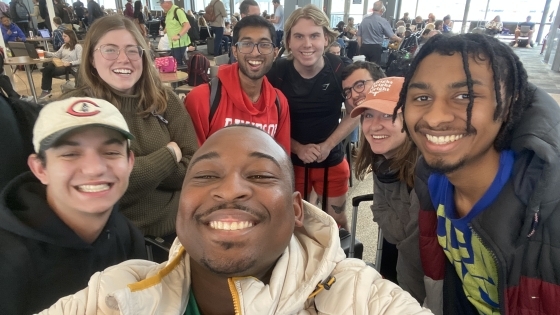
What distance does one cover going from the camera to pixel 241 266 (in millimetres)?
953

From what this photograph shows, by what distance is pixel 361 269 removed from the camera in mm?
1056

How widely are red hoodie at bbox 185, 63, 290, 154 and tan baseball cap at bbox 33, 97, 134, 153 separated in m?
0.83

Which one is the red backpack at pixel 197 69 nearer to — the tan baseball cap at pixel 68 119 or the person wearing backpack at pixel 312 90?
the person wearing backpack at pixel 312 90

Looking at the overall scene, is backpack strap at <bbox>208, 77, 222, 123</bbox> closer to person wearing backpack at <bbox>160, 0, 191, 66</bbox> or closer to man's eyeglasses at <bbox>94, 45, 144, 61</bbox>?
man's eyeglasses at <bbox>94, 45, 144, 61</bbox>

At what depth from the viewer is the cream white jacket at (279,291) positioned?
96cm

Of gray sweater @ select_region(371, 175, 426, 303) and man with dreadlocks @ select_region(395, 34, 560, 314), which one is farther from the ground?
man with dreadlocks @ select_region(395, 34, 560, 314)

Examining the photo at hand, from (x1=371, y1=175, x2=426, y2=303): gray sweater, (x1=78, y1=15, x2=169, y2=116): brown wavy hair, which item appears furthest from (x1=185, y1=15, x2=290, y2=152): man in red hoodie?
(x1=371, y1=175, x2=426, y2=303): gray sweater

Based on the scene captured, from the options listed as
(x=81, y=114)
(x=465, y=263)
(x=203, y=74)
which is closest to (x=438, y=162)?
(x=465, y=263)

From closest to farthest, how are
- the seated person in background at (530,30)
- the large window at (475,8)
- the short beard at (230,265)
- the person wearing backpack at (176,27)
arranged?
the short beard at (230,265) < the person wearing backpack at (176,27) < the seated person in background at (530,30) < the large window at (475,8)

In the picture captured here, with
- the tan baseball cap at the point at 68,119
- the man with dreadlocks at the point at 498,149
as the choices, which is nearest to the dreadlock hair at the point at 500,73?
the man with dreadlocks at the point at 498,149

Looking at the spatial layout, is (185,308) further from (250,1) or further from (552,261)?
(250,1)

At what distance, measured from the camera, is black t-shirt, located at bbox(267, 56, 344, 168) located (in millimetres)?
2396

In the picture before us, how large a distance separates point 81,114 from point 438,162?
1.12 m

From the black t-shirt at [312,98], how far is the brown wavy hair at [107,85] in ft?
2.90
